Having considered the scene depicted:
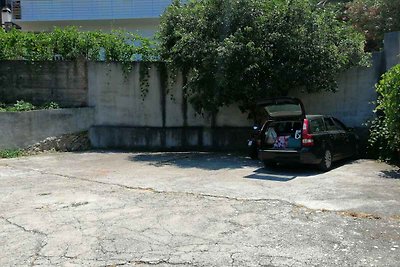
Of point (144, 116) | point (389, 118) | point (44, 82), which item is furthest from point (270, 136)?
point (44, 82)

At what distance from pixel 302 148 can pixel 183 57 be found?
5009 mm

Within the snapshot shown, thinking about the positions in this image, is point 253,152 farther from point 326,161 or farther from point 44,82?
point 44,82

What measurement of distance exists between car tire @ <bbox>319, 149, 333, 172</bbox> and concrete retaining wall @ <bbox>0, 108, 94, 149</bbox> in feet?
28.6

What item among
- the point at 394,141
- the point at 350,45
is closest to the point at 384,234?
the point at 394,141

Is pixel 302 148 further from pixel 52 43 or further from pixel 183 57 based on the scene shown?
pixel 52 43

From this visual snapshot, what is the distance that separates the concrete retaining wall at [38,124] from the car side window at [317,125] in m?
8.46

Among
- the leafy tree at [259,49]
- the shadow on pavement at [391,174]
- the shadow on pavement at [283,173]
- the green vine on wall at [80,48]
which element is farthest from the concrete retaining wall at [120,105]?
the shadow on pavement at [391,174]

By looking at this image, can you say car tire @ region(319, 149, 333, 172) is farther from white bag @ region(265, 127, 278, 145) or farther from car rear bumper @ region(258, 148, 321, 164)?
white bag @ region(265, 127, 278, 145)

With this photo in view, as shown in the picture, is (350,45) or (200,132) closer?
(350,45)

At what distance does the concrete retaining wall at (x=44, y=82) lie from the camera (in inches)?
597

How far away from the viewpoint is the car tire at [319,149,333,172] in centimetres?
1020

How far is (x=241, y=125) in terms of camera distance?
47.8ft

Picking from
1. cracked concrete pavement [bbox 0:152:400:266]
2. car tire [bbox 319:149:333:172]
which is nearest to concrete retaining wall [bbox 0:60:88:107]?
cracked concrete pavement [bbox 0:152:400:266]

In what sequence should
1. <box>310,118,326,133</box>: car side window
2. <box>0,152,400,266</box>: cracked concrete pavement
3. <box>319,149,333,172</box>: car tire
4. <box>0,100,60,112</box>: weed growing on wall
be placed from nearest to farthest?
<box>0,152,400,266</box>: cracked concrete pavement, <box>310,118,326,133</box>: car side window, <box>319,149,333,172</box>: car tire, <box>0,100,60,112</box>: weed growing on wall
